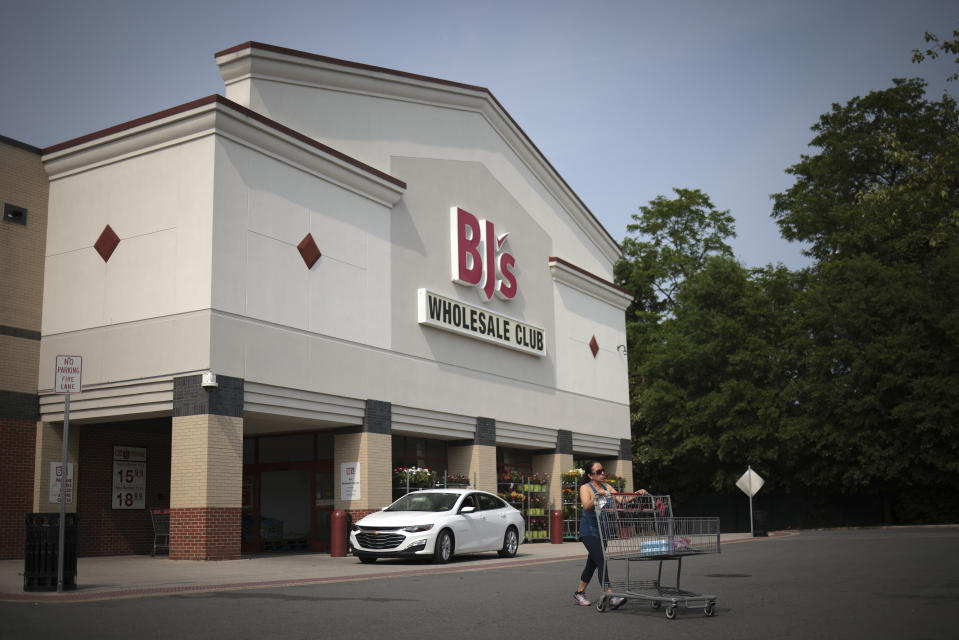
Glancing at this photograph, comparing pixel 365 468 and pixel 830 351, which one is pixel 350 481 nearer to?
pixel 365 468

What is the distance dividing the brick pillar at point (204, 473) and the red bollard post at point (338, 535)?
105 inches

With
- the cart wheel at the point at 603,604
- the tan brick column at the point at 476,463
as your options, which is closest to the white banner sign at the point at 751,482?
the tan brick column at the point at 476,463

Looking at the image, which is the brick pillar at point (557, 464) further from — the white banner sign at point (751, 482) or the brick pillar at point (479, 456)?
the white banner sign at point (751, 482)

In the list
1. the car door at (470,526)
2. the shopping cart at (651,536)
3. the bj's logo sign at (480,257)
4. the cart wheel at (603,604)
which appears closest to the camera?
the shopping cart at (651,536)

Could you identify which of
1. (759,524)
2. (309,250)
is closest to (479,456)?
(309,250)

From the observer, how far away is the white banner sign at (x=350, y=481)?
23.7 meters

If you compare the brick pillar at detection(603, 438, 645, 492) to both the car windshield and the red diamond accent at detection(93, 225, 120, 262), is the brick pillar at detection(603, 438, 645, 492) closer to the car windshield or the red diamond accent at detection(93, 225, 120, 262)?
the car windshield

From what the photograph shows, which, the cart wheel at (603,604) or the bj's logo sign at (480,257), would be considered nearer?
the cart wheel at (603,604)

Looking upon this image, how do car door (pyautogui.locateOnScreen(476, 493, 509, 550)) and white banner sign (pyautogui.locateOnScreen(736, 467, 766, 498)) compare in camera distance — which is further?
white banner sign (pyautogui.locateOnScreen(736, 467, 766, 498))

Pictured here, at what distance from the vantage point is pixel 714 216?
171 feet

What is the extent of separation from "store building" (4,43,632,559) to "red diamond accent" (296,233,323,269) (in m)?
0.08

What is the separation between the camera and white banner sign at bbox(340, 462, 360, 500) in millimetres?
23688

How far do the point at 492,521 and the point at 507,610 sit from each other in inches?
384

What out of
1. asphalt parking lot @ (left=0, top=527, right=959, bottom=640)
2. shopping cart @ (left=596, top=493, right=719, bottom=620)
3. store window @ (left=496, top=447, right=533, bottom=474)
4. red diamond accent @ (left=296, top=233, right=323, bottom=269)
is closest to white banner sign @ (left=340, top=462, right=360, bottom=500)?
red diamond accent @ (left=296, top=233, right=323, bottom=269)
